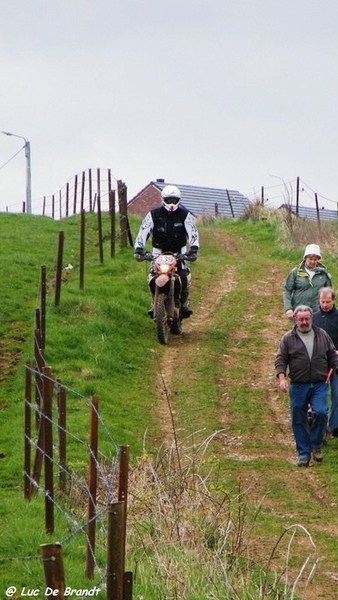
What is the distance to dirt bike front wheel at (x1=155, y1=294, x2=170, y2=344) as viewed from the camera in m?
17.4

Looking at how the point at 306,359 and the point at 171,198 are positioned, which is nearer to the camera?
the point at 306,359

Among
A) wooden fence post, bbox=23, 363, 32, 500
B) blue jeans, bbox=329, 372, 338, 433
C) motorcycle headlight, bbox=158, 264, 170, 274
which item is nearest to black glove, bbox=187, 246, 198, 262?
motorcycle headlight, bbox=158, 264, 170, 274

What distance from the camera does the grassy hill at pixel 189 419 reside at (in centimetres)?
859

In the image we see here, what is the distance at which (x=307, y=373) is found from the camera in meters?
12.5

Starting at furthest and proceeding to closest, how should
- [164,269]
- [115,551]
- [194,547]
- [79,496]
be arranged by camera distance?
1. [164,269]
2. [79,496]
3. [194,547]
4. [115,551]

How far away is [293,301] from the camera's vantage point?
1465cm

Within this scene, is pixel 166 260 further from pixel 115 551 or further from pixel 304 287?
pixel 115 551

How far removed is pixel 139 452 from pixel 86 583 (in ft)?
15.0

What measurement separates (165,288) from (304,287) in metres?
3.41

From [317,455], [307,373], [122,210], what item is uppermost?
[122,210]

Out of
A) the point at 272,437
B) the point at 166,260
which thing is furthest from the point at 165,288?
the point at 272,437

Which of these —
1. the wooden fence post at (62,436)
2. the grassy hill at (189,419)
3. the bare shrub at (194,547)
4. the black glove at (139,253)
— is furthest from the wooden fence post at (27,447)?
the black glove at (139,253)

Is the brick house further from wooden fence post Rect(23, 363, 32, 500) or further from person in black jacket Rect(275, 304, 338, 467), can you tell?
wooden fence post Rect(23, 363, 32, 500)

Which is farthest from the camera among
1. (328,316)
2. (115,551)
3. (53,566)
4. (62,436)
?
(328,316)
